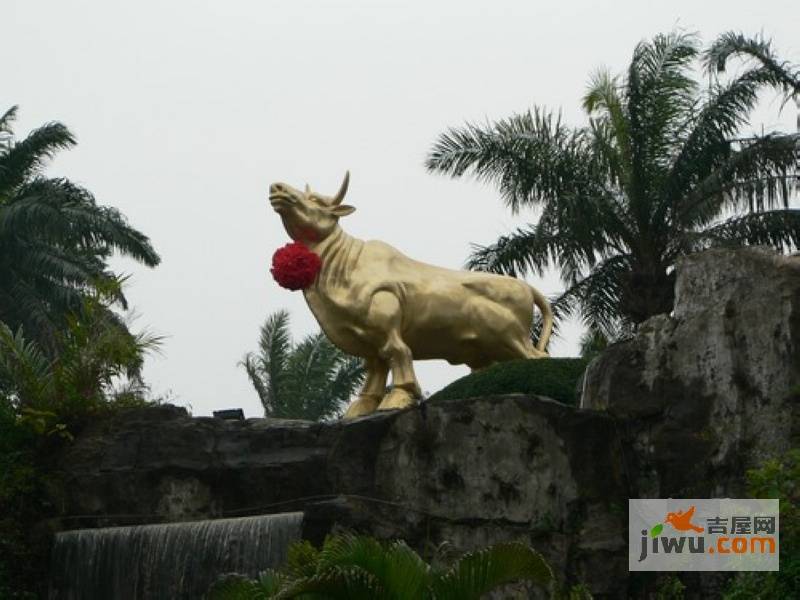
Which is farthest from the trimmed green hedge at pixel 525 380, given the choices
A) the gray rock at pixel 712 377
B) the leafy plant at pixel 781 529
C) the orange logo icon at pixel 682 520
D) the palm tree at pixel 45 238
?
the palm tree at pixel 45 238

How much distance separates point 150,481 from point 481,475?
10.4 feet

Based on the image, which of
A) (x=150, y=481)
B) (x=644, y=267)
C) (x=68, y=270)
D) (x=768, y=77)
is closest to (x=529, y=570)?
(x=150, y=481)

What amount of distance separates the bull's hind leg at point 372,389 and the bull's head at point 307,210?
138 cm

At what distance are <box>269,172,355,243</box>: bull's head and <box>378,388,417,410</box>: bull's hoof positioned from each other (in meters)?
1.75

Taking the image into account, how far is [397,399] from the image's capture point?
1731 centimetres

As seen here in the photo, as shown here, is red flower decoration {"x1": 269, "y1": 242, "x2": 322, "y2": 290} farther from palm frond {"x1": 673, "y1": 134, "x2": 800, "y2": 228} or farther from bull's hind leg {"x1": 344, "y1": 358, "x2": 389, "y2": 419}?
palm frond {"x1": 673, "y1": 134, "x2": 800, "y2": 228}

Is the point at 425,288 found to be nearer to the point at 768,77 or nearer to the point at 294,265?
the point at 294,265

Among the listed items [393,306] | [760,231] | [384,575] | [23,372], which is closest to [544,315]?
[393,306]

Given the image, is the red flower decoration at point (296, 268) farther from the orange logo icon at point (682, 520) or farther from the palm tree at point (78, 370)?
the orange logo icon at point (682, 520)

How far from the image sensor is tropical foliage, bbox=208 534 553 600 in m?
11.3

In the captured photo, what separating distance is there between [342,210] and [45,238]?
403 inches

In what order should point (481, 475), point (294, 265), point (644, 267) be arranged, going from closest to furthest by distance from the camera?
point (481, 475)
point (294, 265)
point (644, 267)

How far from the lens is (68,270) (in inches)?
1061

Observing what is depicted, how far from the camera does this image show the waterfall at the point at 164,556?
15.2 m
